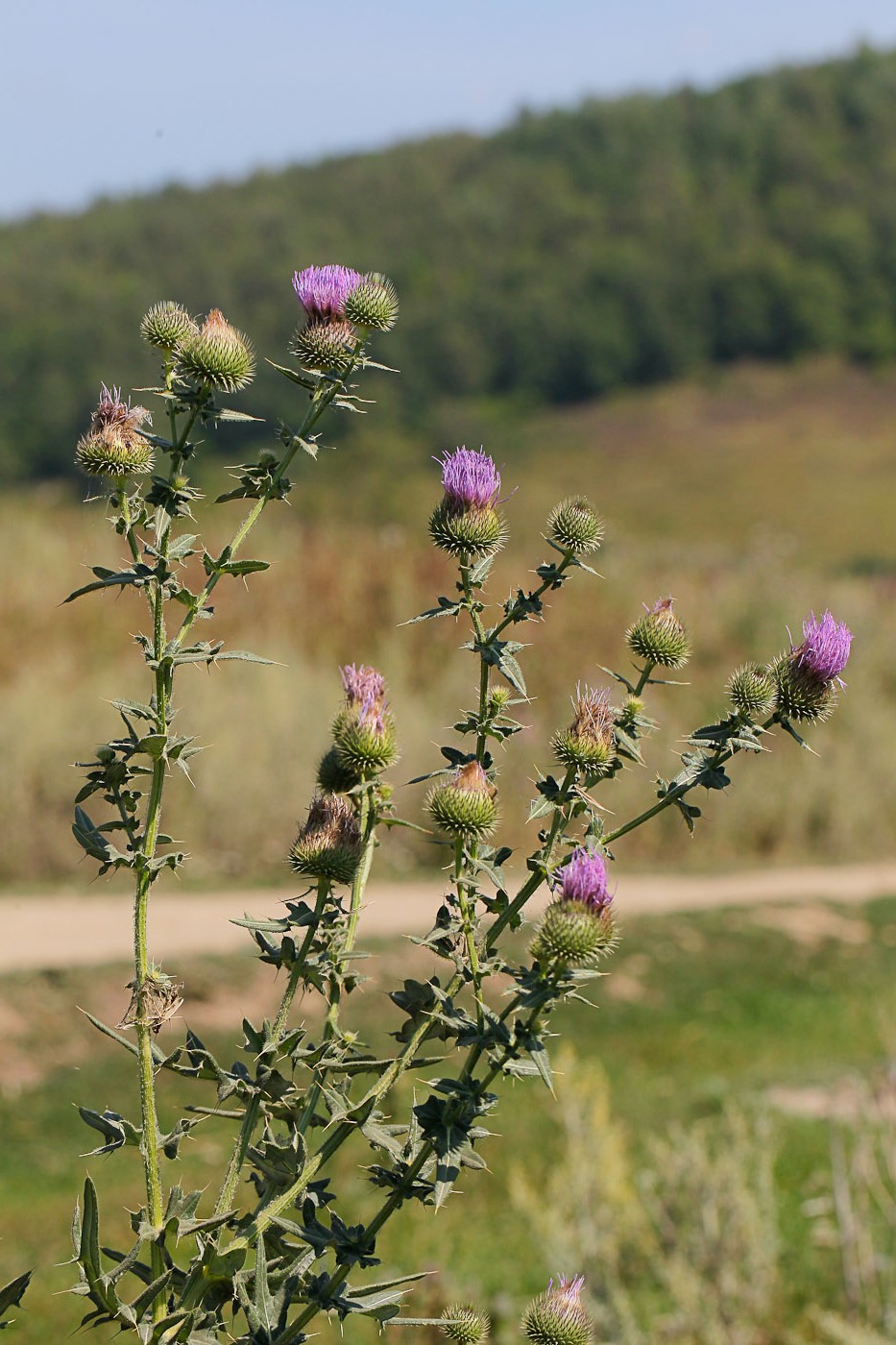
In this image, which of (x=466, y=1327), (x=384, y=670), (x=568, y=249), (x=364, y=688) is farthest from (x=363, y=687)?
(x=568, y=249)

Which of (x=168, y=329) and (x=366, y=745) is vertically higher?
(x=168, y=329)

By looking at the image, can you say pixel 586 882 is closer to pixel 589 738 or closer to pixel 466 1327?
pixel 589 738

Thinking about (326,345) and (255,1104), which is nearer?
(255,1104)

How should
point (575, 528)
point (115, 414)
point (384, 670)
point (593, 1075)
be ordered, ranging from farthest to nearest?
point (384, 670)
point (593, 1075)
point (575, 528)
point (115, 414)

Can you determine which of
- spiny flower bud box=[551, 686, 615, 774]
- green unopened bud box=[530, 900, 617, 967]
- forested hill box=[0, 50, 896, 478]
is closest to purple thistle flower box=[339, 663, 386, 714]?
spiny flower bud box=[551, 686, 615, 774]

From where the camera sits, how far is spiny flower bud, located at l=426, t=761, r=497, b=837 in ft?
5.90

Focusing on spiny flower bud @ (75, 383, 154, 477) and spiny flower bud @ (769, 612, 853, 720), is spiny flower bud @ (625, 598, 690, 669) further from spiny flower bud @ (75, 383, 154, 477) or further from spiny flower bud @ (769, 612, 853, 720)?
spiny flower bud @ (75, 383, 154, 477)

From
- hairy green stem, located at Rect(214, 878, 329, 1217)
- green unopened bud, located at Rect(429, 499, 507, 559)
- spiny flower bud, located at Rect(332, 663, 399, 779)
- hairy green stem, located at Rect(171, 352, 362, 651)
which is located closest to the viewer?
hairy green stem, located at Rect(214, 878, 329, 1217)

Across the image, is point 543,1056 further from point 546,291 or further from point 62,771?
point 546,291

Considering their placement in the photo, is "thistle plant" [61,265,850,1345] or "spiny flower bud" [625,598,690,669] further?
"spiny flower bud" [625,598,690,669]

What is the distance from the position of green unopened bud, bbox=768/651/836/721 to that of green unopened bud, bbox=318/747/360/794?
0.53 meters

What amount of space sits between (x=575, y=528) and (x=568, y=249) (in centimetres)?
8728

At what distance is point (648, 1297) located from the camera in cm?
597

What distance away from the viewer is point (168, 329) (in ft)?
6.23
